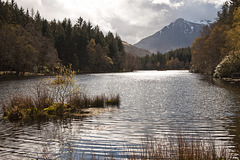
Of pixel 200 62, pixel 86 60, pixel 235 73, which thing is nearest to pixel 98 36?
pixel 86 60

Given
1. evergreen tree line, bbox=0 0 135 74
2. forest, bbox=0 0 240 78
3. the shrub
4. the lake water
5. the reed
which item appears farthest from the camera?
evergreen tree line, bbox=0 0 135 74

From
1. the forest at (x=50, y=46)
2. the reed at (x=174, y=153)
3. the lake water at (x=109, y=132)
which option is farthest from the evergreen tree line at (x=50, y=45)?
the reed at (x=174, y=153)

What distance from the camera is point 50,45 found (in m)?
92.3

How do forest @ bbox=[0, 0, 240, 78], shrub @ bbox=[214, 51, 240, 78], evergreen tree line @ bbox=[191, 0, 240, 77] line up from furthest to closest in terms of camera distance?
forest @ bbox=[0, 0, 240, 78] → shrub @ bbox=[214, 51, 240, 78] → evergreen tree line @ bbox=[191, 0, 240, 77]

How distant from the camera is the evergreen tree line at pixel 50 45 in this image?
65.1 m

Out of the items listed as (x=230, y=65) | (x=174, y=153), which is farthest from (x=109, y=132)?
(x=230, y=65)

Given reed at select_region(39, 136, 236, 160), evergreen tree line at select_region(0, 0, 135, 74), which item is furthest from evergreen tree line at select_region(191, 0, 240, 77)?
evergreen tree line at select_region(0, 0, 135, 74)

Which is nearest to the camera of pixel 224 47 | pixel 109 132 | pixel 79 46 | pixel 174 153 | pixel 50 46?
pixel 174 153

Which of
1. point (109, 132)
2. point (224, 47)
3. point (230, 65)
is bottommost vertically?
point (109, 132)

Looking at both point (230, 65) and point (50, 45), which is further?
point (50, 45)

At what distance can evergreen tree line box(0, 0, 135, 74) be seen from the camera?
213 feet

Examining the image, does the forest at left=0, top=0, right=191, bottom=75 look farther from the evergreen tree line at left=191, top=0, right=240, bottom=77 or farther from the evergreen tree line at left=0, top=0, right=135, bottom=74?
the evergreen tree line at left=191, top=0, right=240, bottom=77

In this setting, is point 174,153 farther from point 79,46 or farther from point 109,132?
point 79,46

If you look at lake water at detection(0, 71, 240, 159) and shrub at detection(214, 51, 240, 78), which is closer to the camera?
lake water at detection(0, 71, 240, 159)
